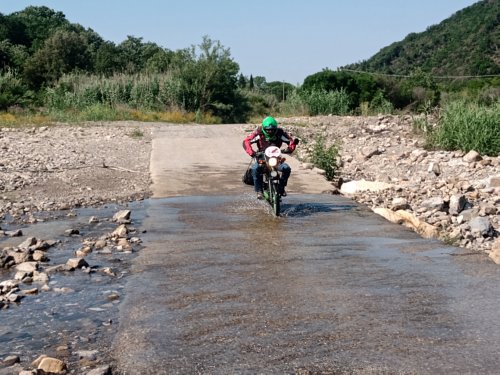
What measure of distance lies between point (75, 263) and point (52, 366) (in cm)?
240

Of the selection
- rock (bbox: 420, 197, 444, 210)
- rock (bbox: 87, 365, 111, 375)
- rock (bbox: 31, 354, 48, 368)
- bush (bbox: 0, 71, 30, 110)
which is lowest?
rock (bbox: 31, 354, 48, 368)

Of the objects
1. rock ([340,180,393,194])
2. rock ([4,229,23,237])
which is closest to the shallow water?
rock ([4,229,23,237])

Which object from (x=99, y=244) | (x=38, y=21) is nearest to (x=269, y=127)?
(x=99, y=244)

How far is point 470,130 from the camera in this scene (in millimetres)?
15109

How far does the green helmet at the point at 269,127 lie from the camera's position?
922 cm

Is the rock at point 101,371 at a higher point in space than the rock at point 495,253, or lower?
lower

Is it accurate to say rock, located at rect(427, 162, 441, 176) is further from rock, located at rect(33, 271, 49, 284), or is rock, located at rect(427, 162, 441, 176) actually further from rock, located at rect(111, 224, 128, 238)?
rock, located at rect(33, 271, 49, 284)

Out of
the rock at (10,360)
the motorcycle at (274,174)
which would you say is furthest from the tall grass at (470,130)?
the rock at (10,360)

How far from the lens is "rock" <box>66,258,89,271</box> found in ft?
19.9

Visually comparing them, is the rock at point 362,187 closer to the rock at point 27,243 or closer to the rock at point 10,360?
the rock at point 27,243

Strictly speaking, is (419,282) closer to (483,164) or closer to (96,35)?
(483,164)

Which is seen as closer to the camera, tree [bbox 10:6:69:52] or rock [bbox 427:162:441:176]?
rock [bbox 427:162:441:176]

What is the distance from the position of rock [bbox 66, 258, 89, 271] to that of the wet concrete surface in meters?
0.51

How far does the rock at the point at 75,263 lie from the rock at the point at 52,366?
2.31m
